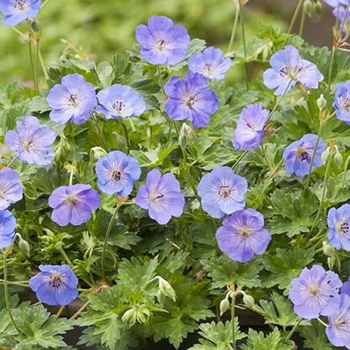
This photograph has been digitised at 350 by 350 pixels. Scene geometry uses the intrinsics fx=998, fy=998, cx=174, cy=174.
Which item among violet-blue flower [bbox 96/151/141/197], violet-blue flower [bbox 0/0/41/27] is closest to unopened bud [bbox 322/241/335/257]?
violet-blue flower [bbox 96/151/141/197]

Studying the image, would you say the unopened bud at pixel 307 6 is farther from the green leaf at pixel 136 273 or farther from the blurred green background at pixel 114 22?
the blurred green background at pixel 114 22

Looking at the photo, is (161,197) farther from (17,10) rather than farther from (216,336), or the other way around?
(17,10)

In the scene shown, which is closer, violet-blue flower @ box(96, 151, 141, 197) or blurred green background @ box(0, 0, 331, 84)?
violet-blue flower @ box(96, 151, 141, 197)

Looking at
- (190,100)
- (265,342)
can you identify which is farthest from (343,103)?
(265,342)

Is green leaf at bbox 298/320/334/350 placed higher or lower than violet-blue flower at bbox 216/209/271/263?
lower

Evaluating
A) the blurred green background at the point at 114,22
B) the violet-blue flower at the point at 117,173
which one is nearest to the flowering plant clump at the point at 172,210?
the violet-blue flower at the point at 117,173

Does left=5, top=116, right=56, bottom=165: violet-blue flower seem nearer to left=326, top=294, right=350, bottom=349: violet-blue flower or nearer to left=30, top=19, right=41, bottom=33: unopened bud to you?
Result: left=30, top=19, right=41, bottom=33: unopened bud

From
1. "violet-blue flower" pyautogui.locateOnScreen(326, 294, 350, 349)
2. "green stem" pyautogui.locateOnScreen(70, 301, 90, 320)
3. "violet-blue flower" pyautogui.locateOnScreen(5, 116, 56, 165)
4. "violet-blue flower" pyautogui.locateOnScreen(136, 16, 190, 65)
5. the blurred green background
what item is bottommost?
the blurred green background
